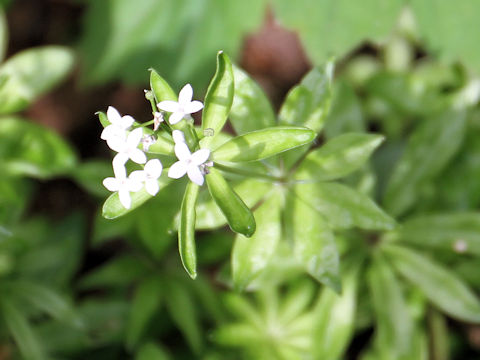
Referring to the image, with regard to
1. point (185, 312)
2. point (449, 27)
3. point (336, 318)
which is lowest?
point (336, 318)

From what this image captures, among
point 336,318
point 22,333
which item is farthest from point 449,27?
point 22,333

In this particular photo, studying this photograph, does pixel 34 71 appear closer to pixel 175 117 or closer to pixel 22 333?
pixel 22 333

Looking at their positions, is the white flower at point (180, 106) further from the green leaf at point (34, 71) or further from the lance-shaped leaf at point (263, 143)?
the green leaf at point (34, 71)

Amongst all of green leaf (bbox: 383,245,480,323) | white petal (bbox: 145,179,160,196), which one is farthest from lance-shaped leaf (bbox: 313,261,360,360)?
white petal (bbox: 145,179,160,196)

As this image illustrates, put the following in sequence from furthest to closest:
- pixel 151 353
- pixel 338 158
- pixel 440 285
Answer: pixel 151 353, pixel 440 285, pixel 338 158

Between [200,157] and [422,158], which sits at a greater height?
[200,157]

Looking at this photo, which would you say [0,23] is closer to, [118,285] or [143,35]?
[143,35]

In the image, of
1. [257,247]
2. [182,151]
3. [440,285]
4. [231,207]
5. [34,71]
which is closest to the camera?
[182,151]
